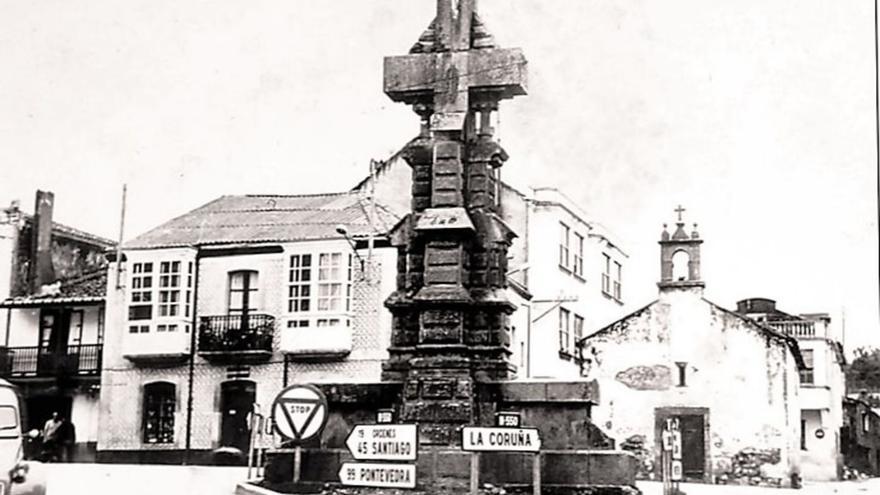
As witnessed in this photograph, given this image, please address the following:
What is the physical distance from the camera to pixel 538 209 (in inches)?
437

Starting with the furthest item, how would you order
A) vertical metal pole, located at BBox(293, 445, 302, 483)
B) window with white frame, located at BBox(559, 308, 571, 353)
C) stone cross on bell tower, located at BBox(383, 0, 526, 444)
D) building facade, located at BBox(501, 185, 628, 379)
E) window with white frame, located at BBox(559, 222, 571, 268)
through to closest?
1. window with white frame, located at BBox(559, 308, 571, 353)
2. window with white frame, located at BBox(559, 222, 571, 268)
3. building facade, located at BBox(501, 185, 628, 379)
4. stone cross on bell tower, located at BBox(383, 0, 526, 444)
5. vertical metal pole, located at BBox(293, 445, 302, 483)

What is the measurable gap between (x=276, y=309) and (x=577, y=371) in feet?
15.6

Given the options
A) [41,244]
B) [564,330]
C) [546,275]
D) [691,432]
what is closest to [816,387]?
[691,432]

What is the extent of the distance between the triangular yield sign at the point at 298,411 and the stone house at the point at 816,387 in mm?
3641

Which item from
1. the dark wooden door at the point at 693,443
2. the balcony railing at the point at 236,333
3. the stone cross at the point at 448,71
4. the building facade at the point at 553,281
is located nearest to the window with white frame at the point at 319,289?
the balcony railing at the point at 236,333

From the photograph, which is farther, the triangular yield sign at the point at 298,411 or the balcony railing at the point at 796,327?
the balcony railing at the point at 796,327

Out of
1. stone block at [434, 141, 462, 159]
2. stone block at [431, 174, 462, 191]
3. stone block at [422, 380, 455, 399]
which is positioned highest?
stone block at [434, 141, 462, 159]

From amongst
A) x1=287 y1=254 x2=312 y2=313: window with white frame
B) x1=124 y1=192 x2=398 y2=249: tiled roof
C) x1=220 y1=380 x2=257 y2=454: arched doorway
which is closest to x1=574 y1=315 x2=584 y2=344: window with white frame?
x1=124 y1=192 x2=398 y2=249: tiled roof

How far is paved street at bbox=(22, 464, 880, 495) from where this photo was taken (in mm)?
8445

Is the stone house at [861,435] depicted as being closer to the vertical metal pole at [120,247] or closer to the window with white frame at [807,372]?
the window with white frame at [807,372]

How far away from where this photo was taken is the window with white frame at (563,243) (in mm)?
11381

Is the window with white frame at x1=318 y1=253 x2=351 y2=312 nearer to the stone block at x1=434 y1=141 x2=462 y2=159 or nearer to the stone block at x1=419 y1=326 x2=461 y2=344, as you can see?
the stone block at x1=419 y1=326 x2=461 y2=344

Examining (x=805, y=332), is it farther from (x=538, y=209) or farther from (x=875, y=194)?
(x=875, y=194)

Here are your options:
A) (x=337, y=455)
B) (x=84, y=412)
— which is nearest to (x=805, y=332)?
(x=337, y=455)
